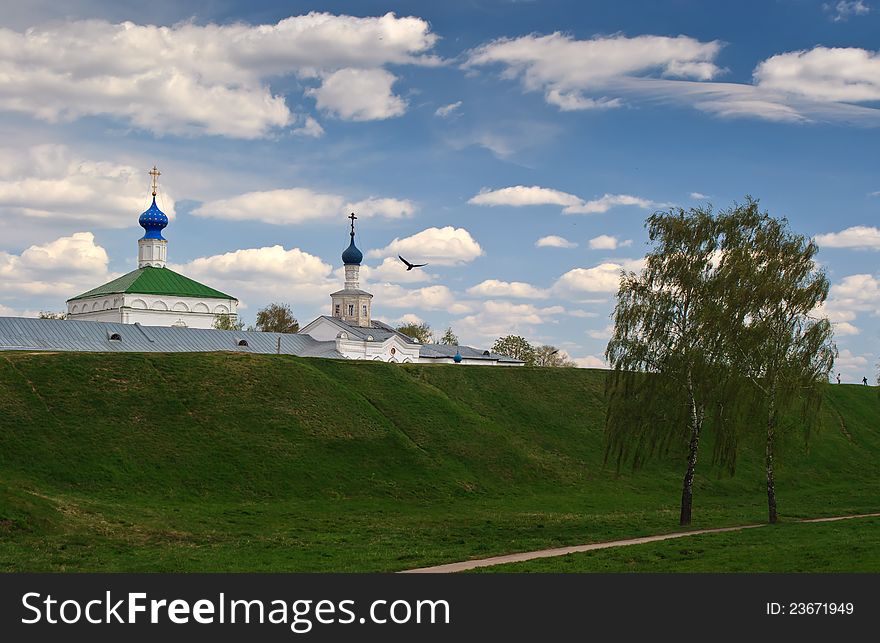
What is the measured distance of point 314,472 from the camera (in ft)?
134

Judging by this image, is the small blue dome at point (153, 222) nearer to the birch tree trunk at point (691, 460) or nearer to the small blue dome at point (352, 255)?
the small blue dome at point (352, 255)

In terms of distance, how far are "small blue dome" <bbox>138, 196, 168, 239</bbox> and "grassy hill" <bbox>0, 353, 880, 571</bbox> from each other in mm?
45927

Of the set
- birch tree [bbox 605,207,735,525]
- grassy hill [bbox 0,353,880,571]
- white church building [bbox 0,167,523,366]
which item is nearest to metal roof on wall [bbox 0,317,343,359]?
white church building [bbox 0,167,523,366]

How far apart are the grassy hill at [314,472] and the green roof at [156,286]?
38.6 meters

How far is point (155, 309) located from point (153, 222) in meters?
11.2

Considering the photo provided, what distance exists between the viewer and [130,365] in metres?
46.8

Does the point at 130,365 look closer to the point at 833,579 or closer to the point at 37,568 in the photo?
the point at 37,568

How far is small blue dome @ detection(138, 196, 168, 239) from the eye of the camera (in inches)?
3733

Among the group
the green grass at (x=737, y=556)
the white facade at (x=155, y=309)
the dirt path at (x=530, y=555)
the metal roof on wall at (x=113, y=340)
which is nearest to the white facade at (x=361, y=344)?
the metal roof on wall at (x=113, y=340)

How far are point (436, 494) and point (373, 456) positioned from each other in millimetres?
3942

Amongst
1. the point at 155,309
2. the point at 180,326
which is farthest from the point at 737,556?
the point at 155,309

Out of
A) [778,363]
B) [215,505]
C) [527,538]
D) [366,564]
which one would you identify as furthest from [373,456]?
[366,564]

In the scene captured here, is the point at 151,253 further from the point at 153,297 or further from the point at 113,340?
the point at 113,340

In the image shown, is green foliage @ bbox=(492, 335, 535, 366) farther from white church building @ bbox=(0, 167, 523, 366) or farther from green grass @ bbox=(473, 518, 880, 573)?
green grass @ bbox=(473, 518, 880, 573)
